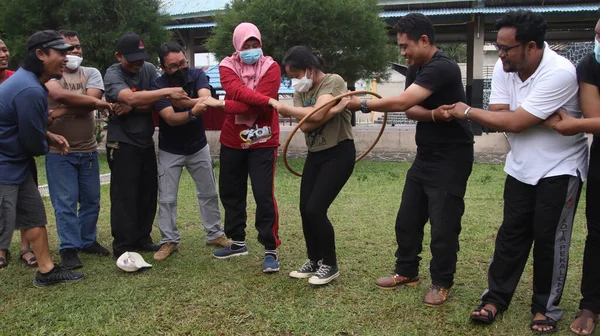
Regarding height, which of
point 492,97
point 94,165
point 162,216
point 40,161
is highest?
point 492,97

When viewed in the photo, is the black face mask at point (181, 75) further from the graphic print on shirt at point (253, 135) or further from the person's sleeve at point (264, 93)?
the graphic print on shirt at point (253, 135)

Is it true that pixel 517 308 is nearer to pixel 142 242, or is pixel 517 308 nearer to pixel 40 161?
pixel 142 242

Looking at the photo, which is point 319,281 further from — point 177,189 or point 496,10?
point 496,10

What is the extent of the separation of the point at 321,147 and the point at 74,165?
2.35 m

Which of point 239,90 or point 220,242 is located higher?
point 239,90

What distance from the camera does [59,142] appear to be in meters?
4.48

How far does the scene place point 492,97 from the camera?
3684 mm

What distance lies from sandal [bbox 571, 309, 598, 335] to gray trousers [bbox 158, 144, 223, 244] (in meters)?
3.28

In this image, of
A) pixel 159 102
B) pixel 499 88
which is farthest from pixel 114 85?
pixel 499 88

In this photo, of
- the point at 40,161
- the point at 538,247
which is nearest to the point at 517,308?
the point at 538,247

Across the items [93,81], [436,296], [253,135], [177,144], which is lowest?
[436,296]

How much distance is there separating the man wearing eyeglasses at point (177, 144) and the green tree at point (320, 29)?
7180 mm

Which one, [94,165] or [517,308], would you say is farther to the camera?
[94,165]

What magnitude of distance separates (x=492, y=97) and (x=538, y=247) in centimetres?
103
